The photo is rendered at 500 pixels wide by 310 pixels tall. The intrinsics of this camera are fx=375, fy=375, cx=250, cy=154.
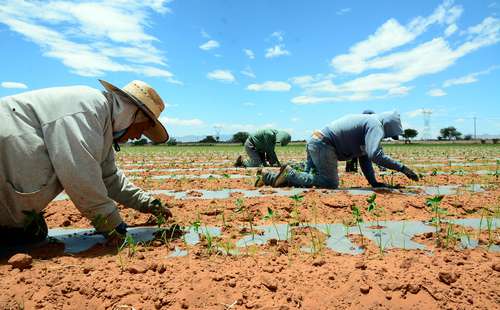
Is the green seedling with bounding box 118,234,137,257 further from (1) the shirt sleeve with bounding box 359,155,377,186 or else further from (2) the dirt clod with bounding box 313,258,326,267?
(1) the shirt sleeve with bounding box 359,155,377,186

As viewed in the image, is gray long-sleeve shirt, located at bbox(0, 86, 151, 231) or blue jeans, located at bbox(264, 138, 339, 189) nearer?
gray long-sleeve shirt, located at bbox(0, 86, 151, 231)

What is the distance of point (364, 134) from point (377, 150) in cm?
45

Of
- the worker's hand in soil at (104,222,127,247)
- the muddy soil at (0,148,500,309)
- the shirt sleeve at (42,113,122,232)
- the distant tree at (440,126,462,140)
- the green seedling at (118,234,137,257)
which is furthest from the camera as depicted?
the distant tree at (440,126,462,140)

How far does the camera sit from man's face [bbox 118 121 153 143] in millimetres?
2926

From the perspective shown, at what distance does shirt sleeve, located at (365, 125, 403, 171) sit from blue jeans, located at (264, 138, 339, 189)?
670 millimetres

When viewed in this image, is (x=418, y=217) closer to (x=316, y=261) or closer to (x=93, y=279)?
(x=316, y=261)

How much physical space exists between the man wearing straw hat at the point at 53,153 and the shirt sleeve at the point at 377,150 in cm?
281

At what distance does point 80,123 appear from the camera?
241cm

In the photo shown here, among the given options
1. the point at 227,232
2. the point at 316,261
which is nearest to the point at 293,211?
the point at 227,232

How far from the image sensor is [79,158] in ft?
7.66

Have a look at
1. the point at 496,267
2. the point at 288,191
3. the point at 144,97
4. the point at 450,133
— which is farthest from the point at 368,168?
the point at 450,133

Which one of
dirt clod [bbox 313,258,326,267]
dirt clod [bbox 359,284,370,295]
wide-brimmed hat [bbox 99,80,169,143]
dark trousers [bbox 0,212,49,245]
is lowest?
dirt clod [bbox 359,284,370,295]

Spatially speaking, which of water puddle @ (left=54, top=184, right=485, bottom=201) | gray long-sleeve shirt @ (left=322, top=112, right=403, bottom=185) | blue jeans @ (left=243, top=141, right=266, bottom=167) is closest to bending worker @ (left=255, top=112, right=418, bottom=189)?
gray long-sleeve shirt @ (left=322, top=112, right=403, bottom=185)

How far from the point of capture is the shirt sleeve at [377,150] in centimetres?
436
